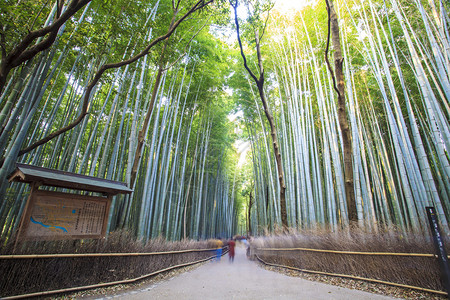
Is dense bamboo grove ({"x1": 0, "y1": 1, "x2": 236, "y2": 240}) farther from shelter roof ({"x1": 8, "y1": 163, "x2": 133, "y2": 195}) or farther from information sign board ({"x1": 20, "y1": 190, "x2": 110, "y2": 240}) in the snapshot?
information sign board ({"x1": 20, "y1": 190, "x2": 110, "y2": 240})

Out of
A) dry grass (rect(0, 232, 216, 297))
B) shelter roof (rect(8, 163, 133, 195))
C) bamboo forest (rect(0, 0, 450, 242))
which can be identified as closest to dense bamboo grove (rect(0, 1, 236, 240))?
bamboo forest (rect(0, 0, 450, 242))

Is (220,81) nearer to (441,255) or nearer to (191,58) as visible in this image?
(191,58)

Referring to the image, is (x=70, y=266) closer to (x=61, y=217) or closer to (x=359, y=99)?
(x=61, y=217)

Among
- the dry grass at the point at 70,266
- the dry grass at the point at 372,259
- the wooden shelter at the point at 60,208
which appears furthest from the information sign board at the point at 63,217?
the dry grass at the point at 372,259

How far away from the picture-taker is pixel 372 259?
269 centimetres

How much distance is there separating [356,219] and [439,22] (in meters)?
3.27

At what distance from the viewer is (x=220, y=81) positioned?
24.8 feet

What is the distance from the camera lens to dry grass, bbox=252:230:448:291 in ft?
7.10

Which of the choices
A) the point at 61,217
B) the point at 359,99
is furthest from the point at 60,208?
the point at 359,99

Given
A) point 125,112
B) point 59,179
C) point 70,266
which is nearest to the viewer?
point 70,266

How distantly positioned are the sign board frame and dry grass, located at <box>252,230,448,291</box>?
3.66 meters

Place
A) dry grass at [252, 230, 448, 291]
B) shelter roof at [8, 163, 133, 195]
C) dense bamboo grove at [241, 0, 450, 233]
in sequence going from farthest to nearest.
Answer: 1. dense bamboo grove at [241, 0, 450, 233]
2. shelter roof at [8, 163, 133, 195]
3. dry grass at [252, 230, 448, 291]

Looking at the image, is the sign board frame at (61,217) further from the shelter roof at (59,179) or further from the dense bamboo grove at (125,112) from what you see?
the dense bamboo grove at (125,112)

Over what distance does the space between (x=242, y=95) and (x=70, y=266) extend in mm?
7195
